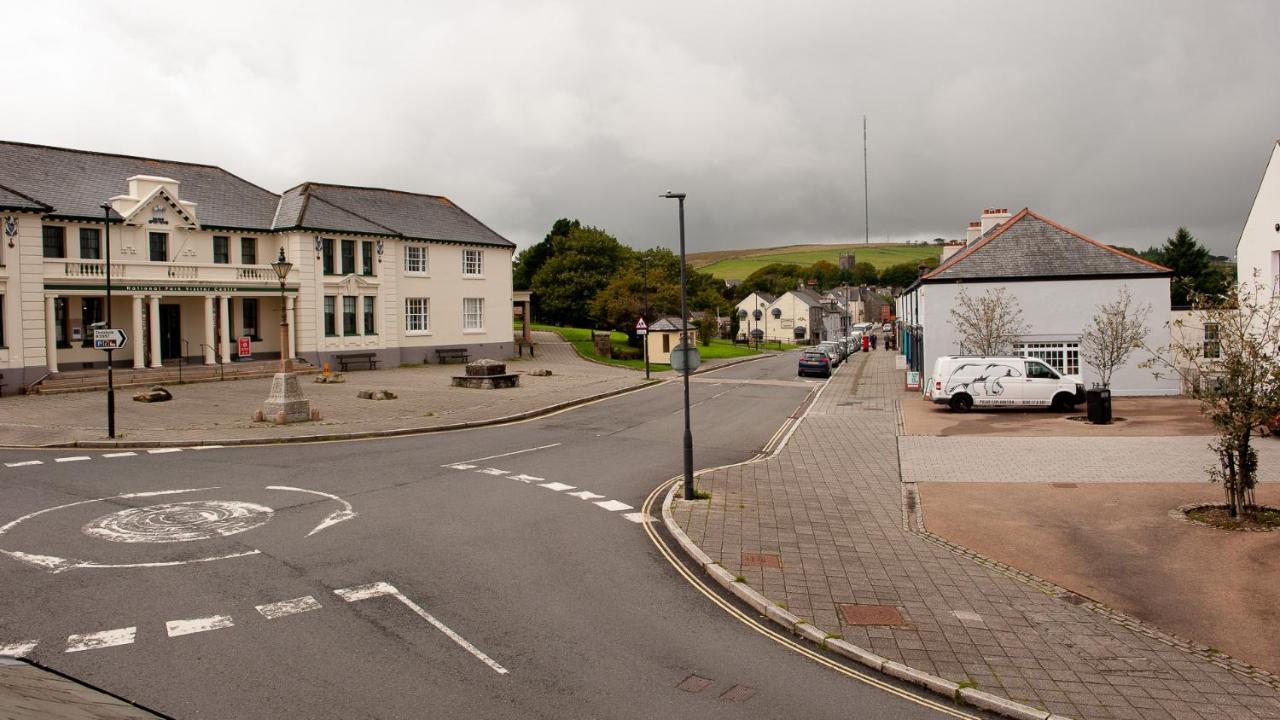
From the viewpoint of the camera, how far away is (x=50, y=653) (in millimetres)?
7367

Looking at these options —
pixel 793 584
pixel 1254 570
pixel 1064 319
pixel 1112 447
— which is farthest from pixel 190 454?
pixel 1064 319

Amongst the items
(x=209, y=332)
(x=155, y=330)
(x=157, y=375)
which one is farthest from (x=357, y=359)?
(x=157, y=375)

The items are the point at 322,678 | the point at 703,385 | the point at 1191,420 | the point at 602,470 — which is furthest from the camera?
the point at 703,385

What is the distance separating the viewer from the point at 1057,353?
3170cm

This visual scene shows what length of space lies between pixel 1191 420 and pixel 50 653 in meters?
27.6

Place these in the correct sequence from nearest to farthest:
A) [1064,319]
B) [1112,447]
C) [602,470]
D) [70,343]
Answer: [602,470]
[1112,447]
[1064,319]
[70,343]

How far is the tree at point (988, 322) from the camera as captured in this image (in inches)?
1200

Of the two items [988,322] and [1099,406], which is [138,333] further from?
[1099,406]

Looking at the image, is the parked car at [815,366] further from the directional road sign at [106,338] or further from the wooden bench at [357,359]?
the directional road sign at [106,338]

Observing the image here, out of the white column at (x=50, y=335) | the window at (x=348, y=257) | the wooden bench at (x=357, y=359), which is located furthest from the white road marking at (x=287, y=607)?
the window at (x=348, y=257)

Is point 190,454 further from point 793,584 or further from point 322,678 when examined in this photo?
point 793,584

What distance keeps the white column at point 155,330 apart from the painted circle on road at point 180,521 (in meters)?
25.3

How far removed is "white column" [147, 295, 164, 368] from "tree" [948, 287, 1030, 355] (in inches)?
1297

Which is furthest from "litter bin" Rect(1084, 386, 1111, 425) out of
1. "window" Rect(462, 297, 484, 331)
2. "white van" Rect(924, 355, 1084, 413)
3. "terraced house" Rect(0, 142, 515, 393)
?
"window" Rect(462, 297, 484, 331)
